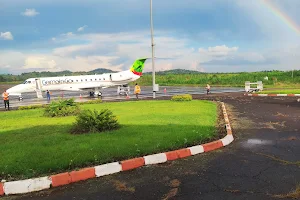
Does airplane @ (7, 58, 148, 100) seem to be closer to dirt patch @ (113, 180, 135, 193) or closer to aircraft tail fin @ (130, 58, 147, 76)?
aircraft tail fin @ (130, 58, 147, 76)

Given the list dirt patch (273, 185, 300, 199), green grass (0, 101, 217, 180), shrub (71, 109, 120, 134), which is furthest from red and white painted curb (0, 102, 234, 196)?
→ shrub (71, 109, 120, 134)

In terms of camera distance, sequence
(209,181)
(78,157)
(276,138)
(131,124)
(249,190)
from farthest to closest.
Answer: (131,124) < (276,138) < (78,157) < (209,181) < (249,190)

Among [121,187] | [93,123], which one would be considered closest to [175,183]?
[121,187]

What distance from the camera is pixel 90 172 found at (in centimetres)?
573

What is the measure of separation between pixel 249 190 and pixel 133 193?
1.93m

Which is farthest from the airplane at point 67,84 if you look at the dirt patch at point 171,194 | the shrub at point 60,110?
the dirt patch at point 171,194

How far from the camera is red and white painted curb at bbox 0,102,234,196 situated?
516 cm

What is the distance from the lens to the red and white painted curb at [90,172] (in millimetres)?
5160

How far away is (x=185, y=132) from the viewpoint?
348 inches

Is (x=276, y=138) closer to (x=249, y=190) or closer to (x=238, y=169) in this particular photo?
(x=238, y=169)

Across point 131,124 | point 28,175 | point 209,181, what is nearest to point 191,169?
point 209,181

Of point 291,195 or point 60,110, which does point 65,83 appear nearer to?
point 60,110

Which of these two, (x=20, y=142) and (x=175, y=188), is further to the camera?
(x=20, y=142)

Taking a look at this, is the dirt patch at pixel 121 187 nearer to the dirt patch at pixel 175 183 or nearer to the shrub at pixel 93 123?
the dirt patch at pixel 175 183
